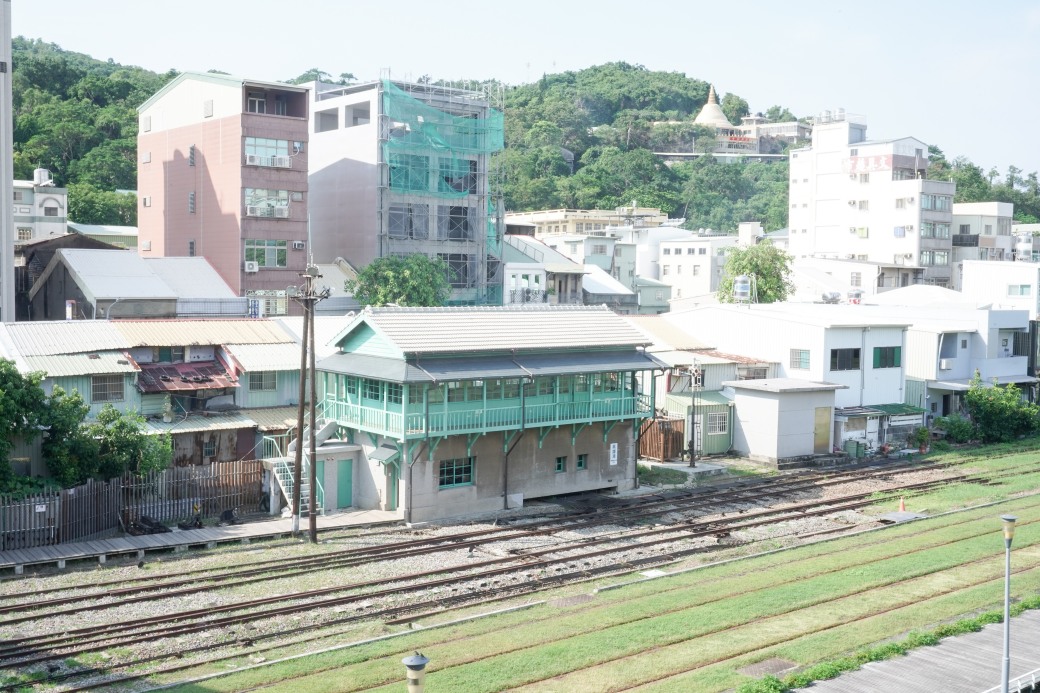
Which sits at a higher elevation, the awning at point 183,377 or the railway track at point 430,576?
the awning at point 183,377

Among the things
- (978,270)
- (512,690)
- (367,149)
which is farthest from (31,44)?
(512,690)

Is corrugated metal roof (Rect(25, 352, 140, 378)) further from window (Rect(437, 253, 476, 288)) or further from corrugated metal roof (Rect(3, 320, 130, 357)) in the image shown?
window (Rect(437, 253, 476, 288))

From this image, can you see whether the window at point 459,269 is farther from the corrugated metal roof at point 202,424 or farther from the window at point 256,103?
the corrugated metal roof at point 202,424

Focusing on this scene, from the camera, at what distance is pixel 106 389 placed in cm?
3512

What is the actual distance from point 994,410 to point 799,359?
11.6 m

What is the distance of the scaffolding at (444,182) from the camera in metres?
68.5

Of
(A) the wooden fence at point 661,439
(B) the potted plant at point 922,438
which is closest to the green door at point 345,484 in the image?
(A) the wooden fence at point 661,439

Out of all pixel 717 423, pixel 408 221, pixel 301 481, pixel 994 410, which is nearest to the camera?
pixel 301 481

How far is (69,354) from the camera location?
3525 cm

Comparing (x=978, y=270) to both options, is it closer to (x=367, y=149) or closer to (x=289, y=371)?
(x=367, y=149)

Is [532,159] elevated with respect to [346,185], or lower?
elevated

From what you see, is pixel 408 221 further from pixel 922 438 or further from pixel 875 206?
pixel 875 206

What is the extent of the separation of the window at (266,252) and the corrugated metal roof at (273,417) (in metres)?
22.4

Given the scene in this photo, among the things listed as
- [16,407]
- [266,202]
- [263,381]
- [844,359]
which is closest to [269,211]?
[266,202]
